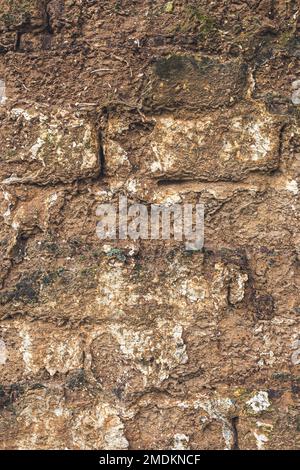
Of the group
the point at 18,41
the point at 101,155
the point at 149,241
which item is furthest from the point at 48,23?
the point at 149,241

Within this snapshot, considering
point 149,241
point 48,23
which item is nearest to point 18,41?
point 48,23

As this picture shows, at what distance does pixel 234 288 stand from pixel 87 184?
2.17 ft

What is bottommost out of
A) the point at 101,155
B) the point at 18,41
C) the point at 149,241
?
the point at 149,241

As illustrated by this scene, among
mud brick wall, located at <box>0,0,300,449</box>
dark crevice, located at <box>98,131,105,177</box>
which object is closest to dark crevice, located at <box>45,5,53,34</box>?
mud brick wall, located at <box>0,0,300,449</box>

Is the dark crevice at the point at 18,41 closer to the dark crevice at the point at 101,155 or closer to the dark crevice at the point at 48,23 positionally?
the dark crevice at the point at 48,23

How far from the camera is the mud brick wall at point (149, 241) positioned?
84.0 inches

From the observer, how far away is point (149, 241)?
7.34ft

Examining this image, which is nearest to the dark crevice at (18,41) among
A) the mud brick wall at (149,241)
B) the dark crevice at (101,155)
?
the mud brick wall at (149,241)

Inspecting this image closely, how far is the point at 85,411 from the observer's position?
2262 mm

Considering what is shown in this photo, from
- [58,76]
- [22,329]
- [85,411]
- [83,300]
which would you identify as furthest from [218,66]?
[85,411]

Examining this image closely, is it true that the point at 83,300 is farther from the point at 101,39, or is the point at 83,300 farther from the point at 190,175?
the point at 101,39

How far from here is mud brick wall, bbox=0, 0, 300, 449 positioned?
7.00 ft

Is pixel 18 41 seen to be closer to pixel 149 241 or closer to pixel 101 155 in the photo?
pixel 101 155

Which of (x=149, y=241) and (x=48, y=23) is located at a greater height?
(x=48, y=23)
